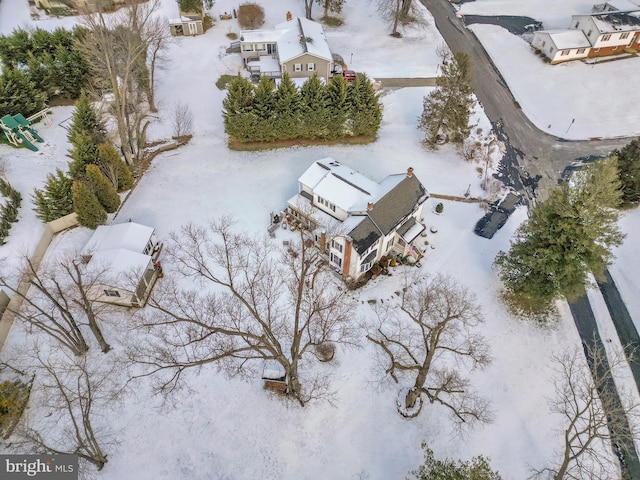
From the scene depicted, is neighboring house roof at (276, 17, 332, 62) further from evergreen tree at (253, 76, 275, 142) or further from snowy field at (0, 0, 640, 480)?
evergreen tree at (253, 76, 275, 142)

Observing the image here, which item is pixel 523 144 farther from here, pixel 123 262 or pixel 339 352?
pixel 123 262

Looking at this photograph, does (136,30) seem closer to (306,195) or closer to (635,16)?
(306,195)

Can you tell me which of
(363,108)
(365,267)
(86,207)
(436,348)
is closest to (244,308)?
(365,267)

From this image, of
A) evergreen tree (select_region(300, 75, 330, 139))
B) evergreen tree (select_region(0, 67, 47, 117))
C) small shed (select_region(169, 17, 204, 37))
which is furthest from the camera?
small shed (select_region(169, 17, 204, 37))

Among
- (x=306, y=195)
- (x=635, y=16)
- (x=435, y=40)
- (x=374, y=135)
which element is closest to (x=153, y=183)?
(x=306, y=195)

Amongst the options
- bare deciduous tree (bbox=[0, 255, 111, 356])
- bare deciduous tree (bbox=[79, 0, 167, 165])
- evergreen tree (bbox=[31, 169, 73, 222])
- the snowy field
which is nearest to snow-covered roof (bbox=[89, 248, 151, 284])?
bare deciduous tree (bbox=[0, 255, 111, 356])
